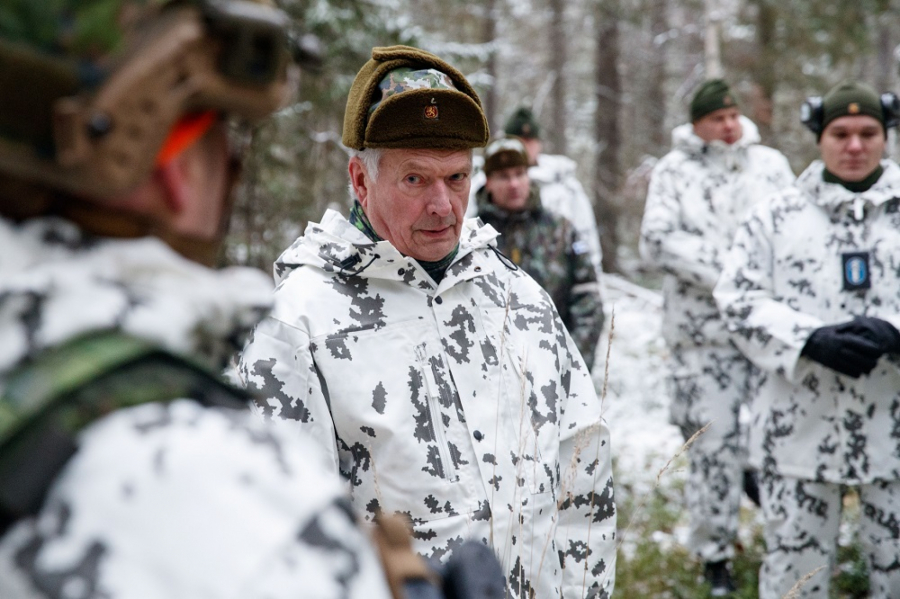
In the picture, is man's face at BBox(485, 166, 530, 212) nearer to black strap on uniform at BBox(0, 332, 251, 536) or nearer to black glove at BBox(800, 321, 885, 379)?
black glove at BBox(800, 321, 885, 379)

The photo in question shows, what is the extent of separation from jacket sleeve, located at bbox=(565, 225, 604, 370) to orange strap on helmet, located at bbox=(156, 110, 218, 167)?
15.8 feet

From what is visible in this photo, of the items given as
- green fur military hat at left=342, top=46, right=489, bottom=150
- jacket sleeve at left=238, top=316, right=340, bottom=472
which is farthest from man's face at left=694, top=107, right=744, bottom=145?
jacket sleeve at left=238, top=316, right=340, bottom=472

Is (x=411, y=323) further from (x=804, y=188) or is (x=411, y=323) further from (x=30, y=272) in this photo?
(x=804, y=188)

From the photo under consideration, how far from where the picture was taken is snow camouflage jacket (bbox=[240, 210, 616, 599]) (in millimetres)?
2633

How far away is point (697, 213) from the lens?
6.50m

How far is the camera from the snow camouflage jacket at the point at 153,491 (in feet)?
3.27

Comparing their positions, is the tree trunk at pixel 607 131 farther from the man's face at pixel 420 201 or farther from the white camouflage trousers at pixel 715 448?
the man's face at pixel 420 201

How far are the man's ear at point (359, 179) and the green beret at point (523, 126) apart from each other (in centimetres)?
474

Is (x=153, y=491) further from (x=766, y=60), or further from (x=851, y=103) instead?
(x=766, y=60)

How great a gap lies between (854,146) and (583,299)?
6.12 feet

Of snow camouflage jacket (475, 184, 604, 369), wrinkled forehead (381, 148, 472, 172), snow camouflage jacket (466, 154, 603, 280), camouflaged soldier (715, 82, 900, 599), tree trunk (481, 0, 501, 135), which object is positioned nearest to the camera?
wrinkled forehead (381, 148, 472, 172)

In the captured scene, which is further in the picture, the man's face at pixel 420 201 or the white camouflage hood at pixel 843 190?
the white camouflage hood at pixel 843 190

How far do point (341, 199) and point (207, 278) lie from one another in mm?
9333

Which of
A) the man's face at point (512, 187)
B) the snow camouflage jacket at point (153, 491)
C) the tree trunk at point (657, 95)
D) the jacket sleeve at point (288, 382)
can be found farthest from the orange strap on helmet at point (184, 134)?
the tree trunk at point (657, 95)
